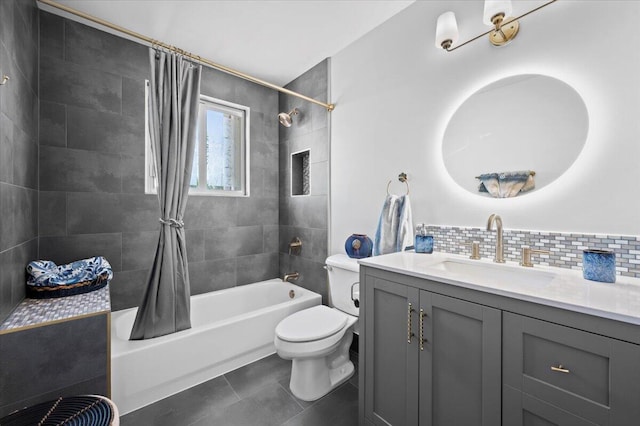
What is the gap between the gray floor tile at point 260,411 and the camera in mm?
1470

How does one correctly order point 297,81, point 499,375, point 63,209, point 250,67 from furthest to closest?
1. point 297,81
2. point 250,67
3. point 63,209
4. point 499,375

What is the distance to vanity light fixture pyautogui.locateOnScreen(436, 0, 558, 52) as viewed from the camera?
4.09ft

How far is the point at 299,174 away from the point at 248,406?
2003 mm

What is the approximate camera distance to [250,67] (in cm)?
257

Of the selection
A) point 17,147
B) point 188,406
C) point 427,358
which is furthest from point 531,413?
point 17,147

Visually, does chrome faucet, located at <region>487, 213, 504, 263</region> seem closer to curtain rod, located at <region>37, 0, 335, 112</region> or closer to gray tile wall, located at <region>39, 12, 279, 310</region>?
curtain rod, located at <region>37, 0, 335, 112</region>

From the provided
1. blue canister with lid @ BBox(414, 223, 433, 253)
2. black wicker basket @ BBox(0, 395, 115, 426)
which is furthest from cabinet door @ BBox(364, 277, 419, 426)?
black wicker basket @ BBox(0, 395, 115, 426)

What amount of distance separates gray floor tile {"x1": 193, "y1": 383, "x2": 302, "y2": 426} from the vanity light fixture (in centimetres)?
227

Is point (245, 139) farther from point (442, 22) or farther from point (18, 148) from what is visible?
point (442, 22)

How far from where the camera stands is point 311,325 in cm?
170

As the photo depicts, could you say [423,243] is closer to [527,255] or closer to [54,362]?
[527,255]

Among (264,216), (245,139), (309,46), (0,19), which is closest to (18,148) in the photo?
(0,19)

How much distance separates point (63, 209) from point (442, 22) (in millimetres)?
2721

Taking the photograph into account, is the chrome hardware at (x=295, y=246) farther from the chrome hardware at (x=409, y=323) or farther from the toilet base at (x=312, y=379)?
the chrome hardware at (x=409, y=323)
